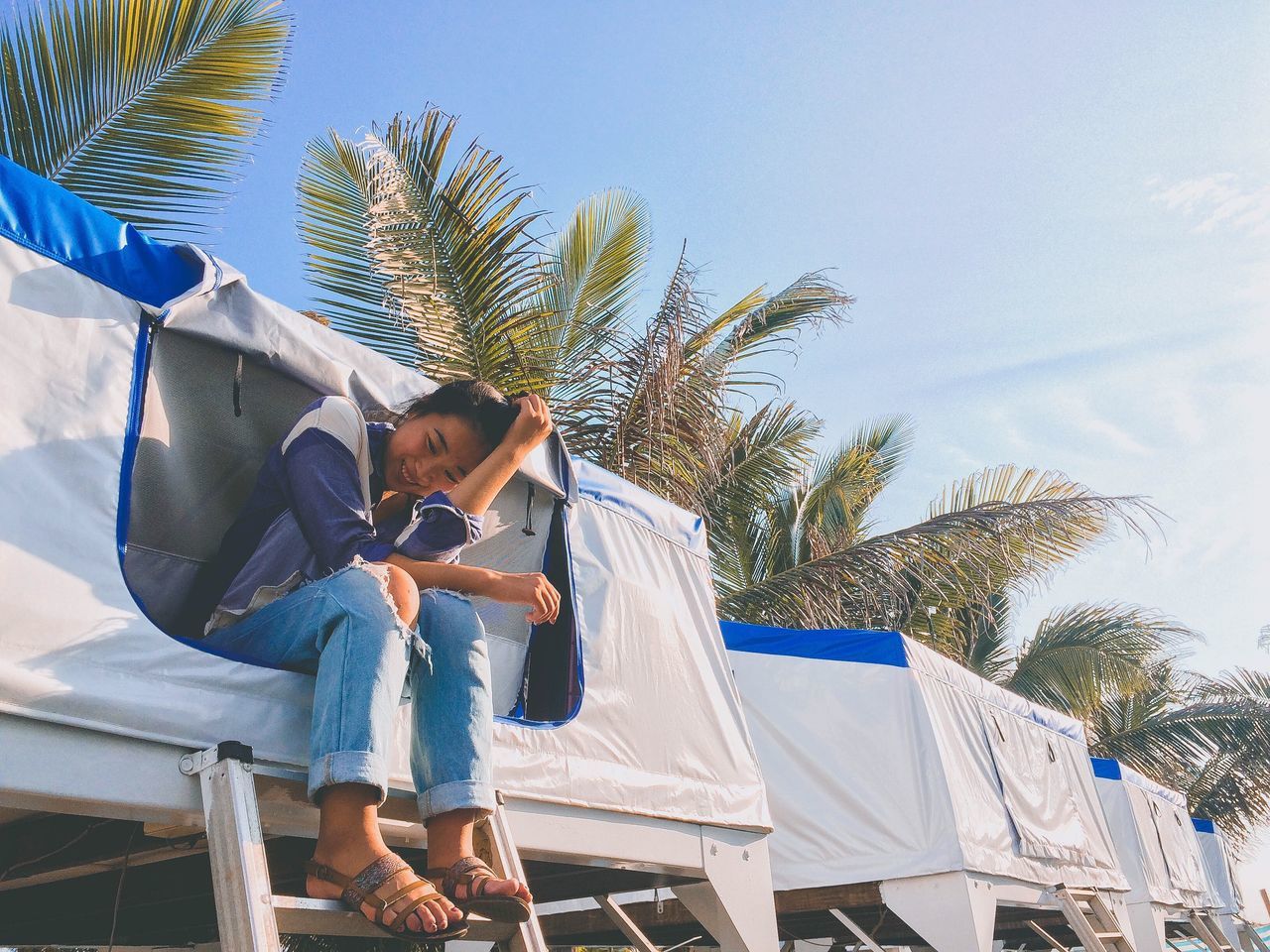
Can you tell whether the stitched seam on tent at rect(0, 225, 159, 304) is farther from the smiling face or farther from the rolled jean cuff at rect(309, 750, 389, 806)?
the rolled jean cuff at rect(309, 750, 389, 806)

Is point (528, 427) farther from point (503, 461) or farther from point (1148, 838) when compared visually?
point (1148, 838)

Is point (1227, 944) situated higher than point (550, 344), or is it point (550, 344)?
point (550, 344)

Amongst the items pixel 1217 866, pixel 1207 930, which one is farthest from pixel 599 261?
pixel 1217 866

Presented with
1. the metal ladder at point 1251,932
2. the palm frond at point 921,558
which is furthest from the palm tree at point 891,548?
the metal ladder at point 1251,932

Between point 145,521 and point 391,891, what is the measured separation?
1.49m

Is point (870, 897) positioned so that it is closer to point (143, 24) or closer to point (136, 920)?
point (136, 920)

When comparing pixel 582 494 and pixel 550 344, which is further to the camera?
pixel 550 344

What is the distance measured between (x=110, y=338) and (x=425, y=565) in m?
0.84

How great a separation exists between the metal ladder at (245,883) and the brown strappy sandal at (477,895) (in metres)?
0.09

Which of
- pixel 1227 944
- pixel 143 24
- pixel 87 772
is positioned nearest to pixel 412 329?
pixel 143 24

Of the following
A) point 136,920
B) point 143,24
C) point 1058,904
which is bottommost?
point 1058,904

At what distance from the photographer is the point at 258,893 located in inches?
74.4

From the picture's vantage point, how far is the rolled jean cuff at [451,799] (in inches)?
87.7

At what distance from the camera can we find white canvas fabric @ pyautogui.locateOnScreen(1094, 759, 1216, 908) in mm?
10211
